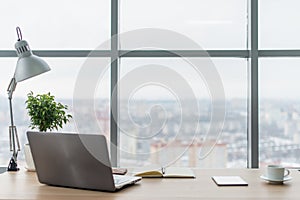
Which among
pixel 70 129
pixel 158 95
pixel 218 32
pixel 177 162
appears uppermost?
pixel 218 32

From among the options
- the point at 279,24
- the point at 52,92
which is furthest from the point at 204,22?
the point at 52,92

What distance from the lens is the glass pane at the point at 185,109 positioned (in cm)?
270

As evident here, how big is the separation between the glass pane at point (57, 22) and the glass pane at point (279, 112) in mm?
1176

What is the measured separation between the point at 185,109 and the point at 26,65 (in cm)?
114

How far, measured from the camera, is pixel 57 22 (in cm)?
283

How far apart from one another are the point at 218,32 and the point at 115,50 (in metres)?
0.74

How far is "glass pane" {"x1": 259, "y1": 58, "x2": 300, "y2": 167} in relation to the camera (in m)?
2.73

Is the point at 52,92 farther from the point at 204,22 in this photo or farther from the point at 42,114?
the point at 204,22

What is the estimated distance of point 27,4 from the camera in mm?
2842

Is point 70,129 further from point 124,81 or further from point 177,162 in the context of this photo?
point 177,162

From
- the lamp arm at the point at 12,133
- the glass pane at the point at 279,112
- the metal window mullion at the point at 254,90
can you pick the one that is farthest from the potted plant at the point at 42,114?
the glass pane at the point at 279,112

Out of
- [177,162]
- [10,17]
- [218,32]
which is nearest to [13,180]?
[177,162]

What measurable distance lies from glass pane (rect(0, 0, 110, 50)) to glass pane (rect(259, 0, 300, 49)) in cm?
110

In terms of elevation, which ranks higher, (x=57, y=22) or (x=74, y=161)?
(x=57, y=22)
